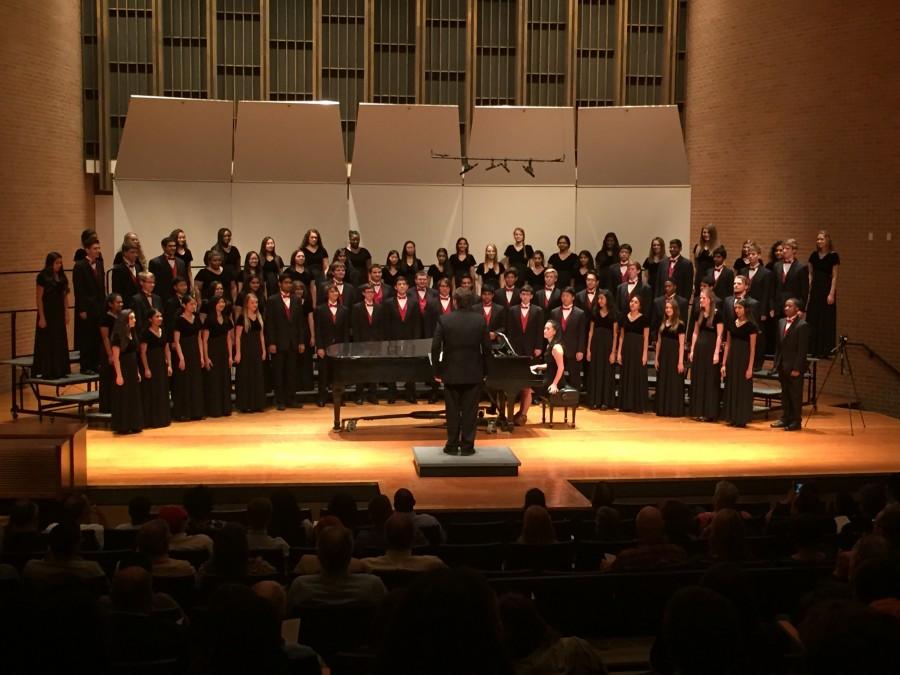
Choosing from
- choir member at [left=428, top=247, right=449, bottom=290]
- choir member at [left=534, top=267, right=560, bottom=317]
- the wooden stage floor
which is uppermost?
choir member at [left=428, top=247, right=449, bottom=290]

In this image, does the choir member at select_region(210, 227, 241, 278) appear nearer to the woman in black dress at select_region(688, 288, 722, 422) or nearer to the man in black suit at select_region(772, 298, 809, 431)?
the woman in black dress at select_region(688, 288, 722, 422)

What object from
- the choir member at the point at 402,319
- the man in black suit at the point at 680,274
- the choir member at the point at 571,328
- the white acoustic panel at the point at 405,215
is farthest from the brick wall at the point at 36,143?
A: the man in black suit at the point at 680,274

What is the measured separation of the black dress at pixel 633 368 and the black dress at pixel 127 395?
4.94 metres

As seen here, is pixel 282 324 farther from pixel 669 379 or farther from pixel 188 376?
pixel 669 379

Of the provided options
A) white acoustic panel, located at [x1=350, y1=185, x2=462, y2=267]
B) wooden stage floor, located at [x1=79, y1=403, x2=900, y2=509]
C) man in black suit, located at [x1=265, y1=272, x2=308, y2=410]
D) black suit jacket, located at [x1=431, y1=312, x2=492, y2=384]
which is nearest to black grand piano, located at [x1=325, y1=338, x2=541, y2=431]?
wooden stage floor, located at [x1=79, y1=403, x2=900, y2=509]

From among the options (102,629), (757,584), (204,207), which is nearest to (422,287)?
(204,207)

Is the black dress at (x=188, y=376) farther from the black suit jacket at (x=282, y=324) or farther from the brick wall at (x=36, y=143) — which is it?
the brick wall at (x=36, y=143)

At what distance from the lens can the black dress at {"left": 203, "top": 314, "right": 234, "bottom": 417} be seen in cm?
1166

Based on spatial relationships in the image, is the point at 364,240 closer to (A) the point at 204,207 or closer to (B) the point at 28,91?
(A) the point at 204,207

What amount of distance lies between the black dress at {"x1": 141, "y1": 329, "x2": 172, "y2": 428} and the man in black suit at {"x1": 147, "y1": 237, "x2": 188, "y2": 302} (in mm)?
1779

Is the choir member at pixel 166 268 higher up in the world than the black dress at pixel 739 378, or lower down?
higher up

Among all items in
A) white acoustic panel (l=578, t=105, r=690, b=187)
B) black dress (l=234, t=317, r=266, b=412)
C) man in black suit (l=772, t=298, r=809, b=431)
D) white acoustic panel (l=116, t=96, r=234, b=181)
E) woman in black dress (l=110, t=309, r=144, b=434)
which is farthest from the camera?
white acoustic panel (l=578, t=105, r=690, b=187)

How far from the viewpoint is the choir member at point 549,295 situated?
12.3m

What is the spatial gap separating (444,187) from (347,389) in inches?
138
